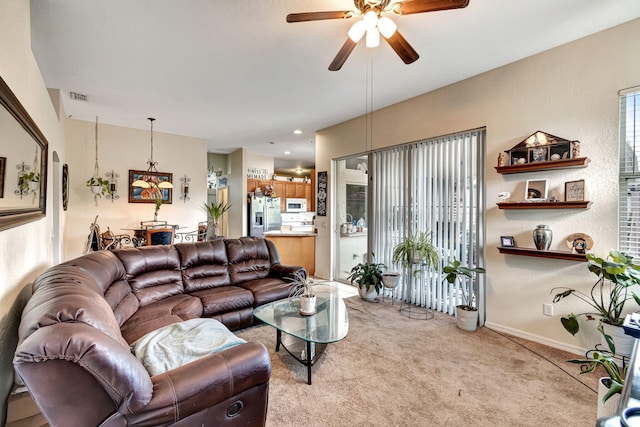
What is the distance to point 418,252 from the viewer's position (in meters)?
3.63

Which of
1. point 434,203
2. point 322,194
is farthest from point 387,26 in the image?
point 322,194

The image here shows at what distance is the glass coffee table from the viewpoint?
7.06 feet

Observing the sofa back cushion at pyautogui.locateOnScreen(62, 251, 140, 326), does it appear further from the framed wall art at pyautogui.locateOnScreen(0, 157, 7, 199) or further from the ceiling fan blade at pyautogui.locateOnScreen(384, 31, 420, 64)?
the ceiling fan blade at pyautogui.locateOnScreen(384, 31, 420, 64)

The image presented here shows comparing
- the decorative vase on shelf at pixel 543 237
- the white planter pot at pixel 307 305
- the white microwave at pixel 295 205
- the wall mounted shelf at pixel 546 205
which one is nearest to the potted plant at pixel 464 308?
the decorative vase on shelf at pixel 543 237

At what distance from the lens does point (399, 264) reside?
4.17 metres

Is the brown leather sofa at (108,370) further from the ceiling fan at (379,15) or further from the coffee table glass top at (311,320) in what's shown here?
the ceiling fan at (379,15)

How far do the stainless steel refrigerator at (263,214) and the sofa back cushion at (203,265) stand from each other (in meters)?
3.83

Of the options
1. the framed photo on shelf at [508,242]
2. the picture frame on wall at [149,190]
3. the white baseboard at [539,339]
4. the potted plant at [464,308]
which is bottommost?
the white baseboard at [539,339]

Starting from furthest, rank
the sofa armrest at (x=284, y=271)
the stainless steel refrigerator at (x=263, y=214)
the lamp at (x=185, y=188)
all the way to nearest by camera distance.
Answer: the stainless steel refrigerator at (x=263, y=214)
the lamp at (x=185, y=188)
the sofa armrest at (x=284, y=271)

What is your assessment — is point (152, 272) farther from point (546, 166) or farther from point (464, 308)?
point (546, 166)

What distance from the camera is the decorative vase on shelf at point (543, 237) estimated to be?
8.83 ft

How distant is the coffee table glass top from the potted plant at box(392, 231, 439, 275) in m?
1.28

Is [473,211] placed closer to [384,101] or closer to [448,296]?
[448,296]

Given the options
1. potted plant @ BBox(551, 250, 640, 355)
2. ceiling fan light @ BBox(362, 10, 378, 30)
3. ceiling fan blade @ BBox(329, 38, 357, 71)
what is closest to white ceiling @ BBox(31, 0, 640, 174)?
ceiling fan blade @ BBox(329, 38, 357, 71)
